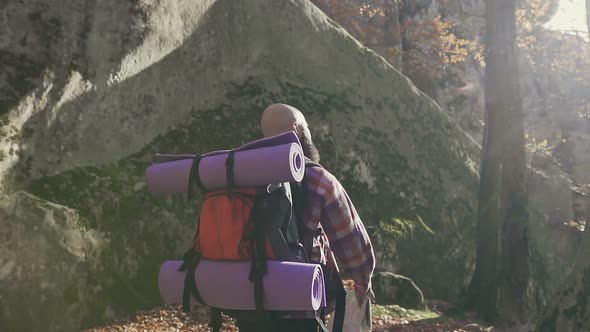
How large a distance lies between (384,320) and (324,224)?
5.50 metres

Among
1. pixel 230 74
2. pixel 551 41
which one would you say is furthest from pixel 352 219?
pixel 551 41

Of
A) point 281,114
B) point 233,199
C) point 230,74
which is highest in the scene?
point 230,74

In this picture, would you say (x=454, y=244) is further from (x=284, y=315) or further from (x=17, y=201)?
(x=284, y=315)

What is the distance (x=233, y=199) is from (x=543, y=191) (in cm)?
1290

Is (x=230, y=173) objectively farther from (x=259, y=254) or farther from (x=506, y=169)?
(x=506, y=169)

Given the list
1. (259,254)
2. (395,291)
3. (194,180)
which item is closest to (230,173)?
(194,180)

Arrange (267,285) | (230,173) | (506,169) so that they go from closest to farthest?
(267,285), (230,173), (506,169)

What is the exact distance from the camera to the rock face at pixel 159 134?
6.58 m

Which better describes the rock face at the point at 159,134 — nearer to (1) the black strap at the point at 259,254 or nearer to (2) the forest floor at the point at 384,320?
(2) the forest floor at the point at 384,320

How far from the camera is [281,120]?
298cm

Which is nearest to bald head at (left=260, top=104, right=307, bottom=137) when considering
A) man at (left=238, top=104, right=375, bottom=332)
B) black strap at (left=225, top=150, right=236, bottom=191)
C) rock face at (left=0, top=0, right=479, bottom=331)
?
man at (left=238, top=104, right=375, bottom=332)

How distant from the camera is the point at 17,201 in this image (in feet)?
21.1

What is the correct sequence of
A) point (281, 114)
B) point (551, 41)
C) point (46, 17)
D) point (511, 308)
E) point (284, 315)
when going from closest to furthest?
point (284, 315) < point (281, 114) < point (46, 17) < point (511, 308) < point (551, 41)

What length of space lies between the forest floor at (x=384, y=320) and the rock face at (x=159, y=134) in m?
0.24
